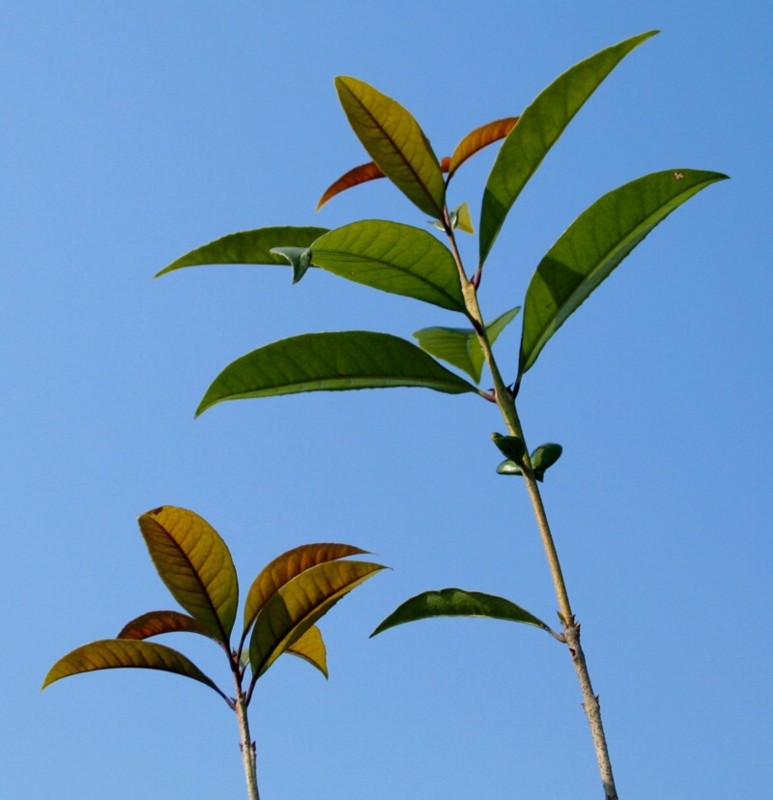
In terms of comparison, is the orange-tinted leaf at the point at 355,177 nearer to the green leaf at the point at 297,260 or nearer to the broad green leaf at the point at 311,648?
the green leaf at the point at 297,260

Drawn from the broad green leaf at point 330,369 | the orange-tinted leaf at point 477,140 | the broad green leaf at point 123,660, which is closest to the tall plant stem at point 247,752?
the broad green leaf at point 123,660

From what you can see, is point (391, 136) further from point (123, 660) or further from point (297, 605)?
point (123, 660)

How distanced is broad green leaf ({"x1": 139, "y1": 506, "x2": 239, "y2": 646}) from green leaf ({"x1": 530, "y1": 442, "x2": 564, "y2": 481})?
664 millimetres

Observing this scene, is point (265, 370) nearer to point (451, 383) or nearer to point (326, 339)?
point (326, 339)

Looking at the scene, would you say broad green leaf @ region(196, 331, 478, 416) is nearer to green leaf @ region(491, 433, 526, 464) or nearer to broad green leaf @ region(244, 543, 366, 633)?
green leaf @ region(491, 433, 526, 464)

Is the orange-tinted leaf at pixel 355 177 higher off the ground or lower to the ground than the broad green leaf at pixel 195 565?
higher

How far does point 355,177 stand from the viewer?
7.75 feet

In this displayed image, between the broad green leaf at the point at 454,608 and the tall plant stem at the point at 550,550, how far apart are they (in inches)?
4.3

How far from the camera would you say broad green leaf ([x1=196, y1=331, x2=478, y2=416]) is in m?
2.05

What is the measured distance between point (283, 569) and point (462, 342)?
66 cm

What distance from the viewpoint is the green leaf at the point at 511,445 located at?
1.90 meters

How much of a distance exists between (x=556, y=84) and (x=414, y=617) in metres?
→ 1.10

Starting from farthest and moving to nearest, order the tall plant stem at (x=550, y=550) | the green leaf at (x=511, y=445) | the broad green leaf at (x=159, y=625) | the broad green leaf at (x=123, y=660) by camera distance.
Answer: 1. the broad green leaf at (x=159, y=625)
2. the broad green leaf at (x=123, y=660)
3. the green leaf at (x=511, y=445)
4. the tall plant stem at (x=550, y=550)

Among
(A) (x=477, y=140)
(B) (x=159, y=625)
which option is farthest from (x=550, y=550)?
(A) (x=477, y=140)
